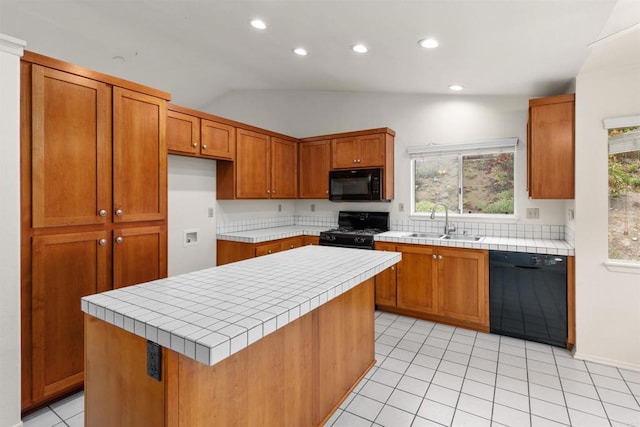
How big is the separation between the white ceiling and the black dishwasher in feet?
5.33

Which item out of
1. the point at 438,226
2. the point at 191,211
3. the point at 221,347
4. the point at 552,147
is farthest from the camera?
the point at 438,226

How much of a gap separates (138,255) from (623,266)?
3.74m

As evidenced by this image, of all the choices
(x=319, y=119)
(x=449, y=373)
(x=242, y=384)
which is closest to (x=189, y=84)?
(x=319, y=119)

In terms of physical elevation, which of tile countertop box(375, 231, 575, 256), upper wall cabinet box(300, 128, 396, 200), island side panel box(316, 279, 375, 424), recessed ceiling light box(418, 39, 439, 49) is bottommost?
island side panel box(316, 279, 375, 424)

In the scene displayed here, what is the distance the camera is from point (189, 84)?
3961 millimetres

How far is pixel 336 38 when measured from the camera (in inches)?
97.6

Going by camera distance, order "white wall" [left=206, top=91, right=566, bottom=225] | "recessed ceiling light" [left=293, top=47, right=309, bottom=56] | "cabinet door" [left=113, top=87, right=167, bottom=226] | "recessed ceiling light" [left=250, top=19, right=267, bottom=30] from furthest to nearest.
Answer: "white wall" [left=206, top=91, right=566, bottom=225], "recessed ceiling light" [left=293, top=47, right=309, bottom=56], "recessed ceiling light" [left=250, top=19, right=267, bottom=30], "cabinet door" [left=113, top=87, right=167, bottom=226]

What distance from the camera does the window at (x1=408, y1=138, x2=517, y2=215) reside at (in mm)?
3504

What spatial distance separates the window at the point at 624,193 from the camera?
240 centimetres

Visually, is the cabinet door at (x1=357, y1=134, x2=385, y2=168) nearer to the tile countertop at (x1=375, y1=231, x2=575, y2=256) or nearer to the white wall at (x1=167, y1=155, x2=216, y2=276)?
the tile countertop at (x1=375, y1=231, x2=575, y2=256)

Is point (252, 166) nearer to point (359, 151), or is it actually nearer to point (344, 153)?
point (344, 153)

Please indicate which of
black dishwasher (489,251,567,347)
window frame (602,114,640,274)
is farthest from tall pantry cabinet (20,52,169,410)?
window frame (602,114,640,274)

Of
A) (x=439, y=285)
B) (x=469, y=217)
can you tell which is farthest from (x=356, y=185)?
(x=439, y=285)

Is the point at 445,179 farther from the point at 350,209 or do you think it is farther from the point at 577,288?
the point at 577,288
